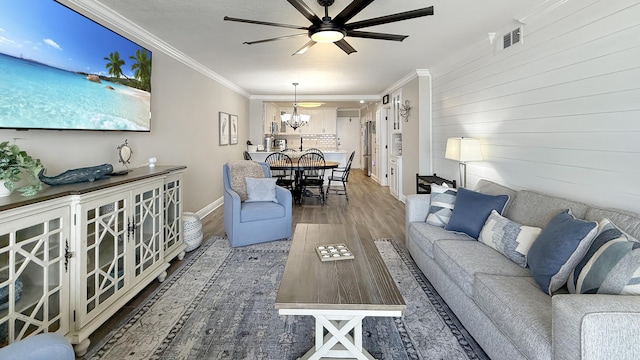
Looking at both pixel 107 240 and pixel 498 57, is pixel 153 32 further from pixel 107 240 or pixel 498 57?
pixel 498 57

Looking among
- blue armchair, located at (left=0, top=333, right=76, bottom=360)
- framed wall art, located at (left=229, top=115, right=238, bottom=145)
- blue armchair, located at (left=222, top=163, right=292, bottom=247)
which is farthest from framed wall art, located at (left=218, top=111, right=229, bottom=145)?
blue armchair, located at (left=0, top=333, right=76, bottom=360)

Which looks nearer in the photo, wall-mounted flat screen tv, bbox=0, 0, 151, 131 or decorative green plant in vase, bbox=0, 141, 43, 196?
decorative green plant in vase, bbox=0, 141, 43, 196

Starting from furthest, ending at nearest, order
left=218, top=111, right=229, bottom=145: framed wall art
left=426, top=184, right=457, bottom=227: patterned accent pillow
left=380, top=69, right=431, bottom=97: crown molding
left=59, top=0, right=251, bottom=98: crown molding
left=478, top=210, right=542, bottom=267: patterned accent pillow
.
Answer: left=218, top=111, right=229, bottom=145: framed wall art, left=380, top=69, right=431, bottom=97: crown molding, left=426, top=184, right=457, bottom=227: patterned accent pillow, left=59, top=0, right=251, bottom=98: crown molding, left=478, top=210, right=542, bottom=267: patterned accent pillow

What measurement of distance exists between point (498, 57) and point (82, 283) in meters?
4.09

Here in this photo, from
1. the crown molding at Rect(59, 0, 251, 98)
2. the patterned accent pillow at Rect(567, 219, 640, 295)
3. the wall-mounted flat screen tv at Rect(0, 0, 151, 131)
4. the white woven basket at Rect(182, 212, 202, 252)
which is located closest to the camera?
the patterned accent pillow at Rect(567, 219, 640, 295)

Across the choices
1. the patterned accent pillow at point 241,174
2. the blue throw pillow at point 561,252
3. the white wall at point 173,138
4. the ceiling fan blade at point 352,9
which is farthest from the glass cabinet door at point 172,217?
the blue throw pillow at point 561,252

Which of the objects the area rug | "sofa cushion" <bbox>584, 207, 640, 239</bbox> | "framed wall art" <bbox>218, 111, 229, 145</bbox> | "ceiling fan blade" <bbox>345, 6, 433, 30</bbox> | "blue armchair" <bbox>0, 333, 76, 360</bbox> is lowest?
the area rug

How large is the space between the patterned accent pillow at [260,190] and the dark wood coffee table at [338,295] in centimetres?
185

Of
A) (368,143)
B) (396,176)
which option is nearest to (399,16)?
(396,176)

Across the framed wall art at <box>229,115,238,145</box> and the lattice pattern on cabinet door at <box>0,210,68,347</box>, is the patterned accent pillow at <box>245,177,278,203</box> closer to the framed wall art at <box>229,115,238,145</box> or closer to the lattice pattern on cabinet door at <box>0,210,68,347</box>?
the lattice pattern on cabinet door at <box>0,210,68,347</box>

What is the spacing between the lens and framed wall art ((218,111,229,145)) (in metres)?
5.71

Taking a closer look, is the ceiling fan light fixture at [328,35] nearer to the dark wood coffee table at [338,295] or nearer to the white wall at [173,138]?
the dark wood coffee table at [338,295]

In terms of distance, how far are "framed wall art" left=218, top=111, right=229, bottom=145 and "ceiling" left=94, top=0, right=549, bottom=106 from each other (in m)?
0.73

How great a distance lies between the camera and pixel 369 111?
10.7 metres
